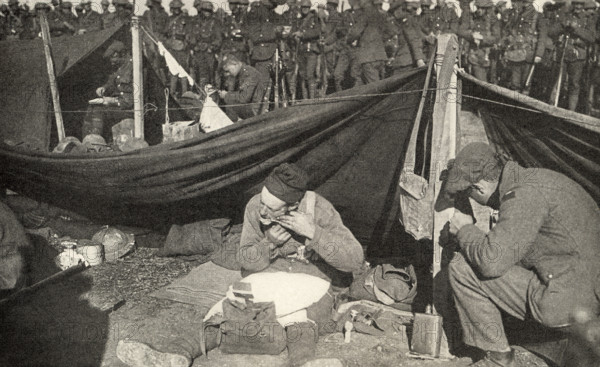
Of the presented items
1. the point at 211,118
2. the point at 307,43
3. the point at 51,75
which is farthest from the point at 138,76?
the point at 307,43

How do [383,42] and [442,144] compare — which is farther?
[383,42]

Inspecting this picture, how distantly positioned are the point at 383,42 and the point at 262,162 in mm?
6083

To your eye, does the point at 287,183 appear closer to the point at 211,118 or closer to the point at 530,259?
the point at 530,259

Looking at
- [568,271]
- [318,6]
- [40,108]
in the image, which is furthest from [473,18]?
[568,271]

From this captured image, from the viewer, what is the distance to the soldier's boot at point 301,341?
3147mm

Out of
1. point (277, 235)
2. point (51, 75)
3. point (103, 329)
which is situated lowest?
point (103, 329)

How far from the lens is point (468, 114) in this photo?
3924 millimetres

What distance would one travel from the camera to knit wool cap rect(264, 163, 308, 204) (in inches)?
135

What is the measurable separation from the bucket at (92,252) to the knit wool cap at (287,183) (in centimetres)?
247

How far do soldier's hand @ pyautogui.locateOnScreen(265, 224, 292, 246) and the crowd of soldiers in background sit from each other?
593 centimetres

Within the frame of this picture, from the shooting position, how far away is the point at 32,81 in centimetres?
682

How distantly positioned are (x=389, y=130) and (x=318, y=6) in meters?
6.82

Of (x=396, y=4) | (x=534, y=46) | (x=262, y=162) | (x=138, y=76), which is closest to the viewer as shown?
(x=262, y=162)

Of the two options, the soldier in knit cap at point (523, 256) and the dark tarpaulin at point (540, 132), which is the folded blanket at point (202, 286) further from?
the dark tarpaulin at point (540, 132)
